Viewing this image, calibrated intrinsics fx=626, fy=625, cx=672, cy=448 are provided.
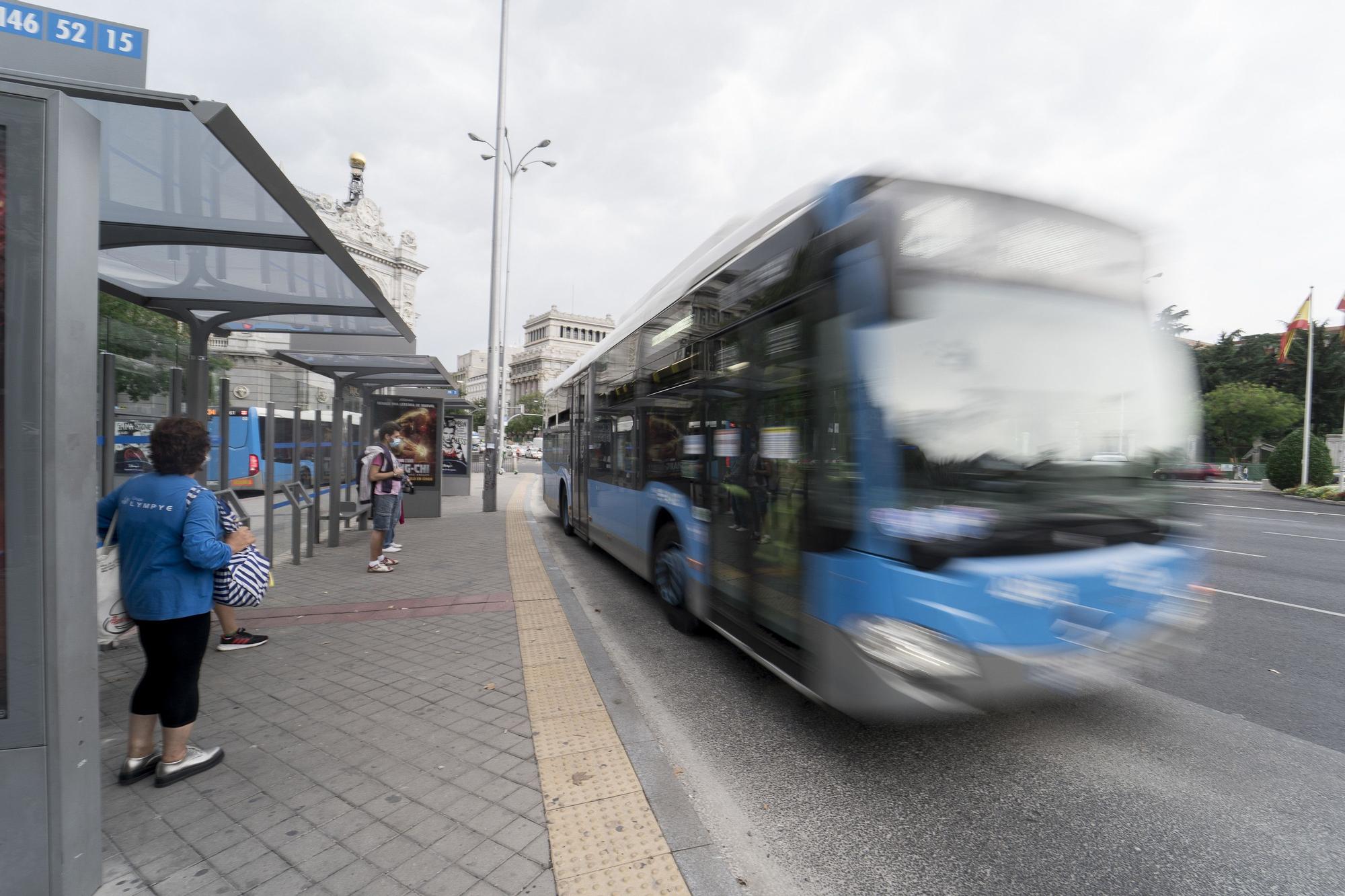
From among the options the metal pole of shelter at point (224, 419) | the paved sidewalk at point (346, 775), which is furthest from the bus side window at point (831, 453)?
the metal pole of shelter at point (224, 419)

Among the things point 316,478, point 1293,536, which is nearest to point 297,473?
point 316,478

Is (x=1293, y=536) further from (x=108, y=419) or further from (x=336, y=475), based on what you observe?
(x=108, y=419)

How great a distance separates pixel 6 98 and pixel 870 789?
13.8 feet

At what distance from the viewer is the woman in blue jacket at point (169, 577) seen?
8.82 feet

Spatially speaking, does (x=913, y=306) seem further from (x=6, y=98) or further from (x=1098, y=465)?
(x=6, y=98)

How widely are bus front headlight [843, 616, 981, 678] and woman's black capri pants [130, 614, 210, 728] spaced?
294 cm

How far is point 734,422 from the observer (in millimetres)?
4188

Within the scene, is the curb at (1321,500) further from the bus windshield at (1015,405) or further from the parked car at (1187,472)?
the bus windshield at (1015,405)

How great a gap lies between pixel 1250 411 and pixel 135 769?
169 feet

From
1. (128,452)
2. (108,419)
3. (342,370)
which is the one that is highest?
(342,370)

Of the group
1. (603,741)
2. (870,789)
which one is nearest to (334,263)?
(603,741)

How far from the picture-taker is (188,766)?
2926mm

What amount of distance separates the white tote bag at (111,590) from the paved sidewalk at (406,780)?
73cm

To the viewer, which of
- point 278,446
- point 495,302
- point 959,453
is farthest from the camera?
point 495,302
